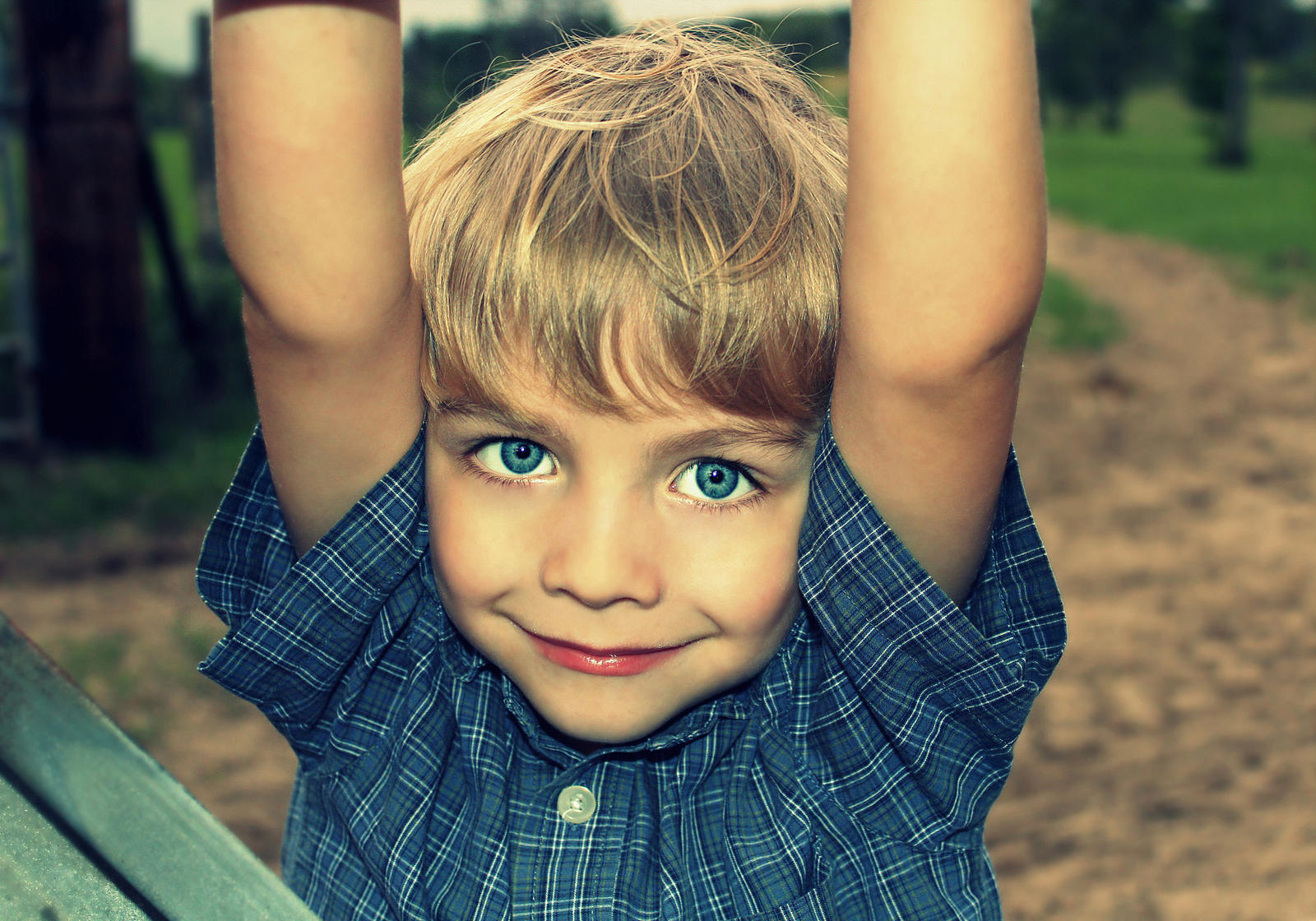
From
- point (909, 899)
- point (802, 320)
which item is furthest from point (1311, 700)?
point (802, 320)

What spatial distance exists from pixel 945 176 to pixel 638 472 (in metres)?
0.37

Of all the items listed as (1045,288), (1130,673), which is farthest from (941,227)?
(1045,288)

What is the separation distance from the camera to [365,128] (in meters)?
1.03

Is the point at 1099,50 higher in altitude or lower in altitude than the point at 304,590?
lower

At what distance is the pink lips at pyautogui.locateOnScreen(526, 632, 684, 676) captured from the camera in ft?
3.91

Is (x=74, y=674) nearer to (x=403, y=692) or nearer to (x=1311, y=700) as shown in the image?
(x=403, y=692)

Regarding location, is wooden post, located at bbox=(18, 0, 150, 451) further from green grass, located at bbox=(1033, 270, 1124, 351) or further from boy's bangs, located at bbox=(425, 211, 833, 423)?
green grass, located at bbox=(1033, 270, 1124, 351)

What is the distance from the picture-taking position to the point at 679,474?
46.1 inches

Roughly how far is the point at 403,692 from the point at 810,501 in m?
0.49

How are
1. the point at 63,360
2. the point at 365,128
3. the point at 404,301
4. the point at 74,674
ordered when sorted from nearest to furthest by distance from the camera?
the point at 365,128 → the point at 404,301 → the point at 74,674 → the point at 63,360

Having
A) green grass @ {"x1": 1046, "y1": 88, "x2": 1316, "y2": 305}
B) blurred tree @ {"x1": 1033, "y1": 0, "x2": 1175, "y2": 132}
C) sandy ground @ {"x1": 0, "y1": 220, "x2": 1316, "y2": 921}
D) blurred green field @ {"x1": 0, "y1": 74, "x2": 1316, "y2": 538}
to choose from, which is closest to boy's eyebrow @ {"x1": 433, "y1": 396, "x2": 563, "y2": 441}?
blurred green field @ {"x1": 0, "y1": 74, "x2": 1316, "y2": 538}

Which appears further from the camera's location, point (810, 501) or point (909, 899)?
point (909, 899)

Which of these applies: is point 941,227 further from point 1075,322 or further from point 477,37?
point 1075,322

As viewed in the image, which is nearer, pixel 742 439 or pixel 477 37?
pixel 742 439
